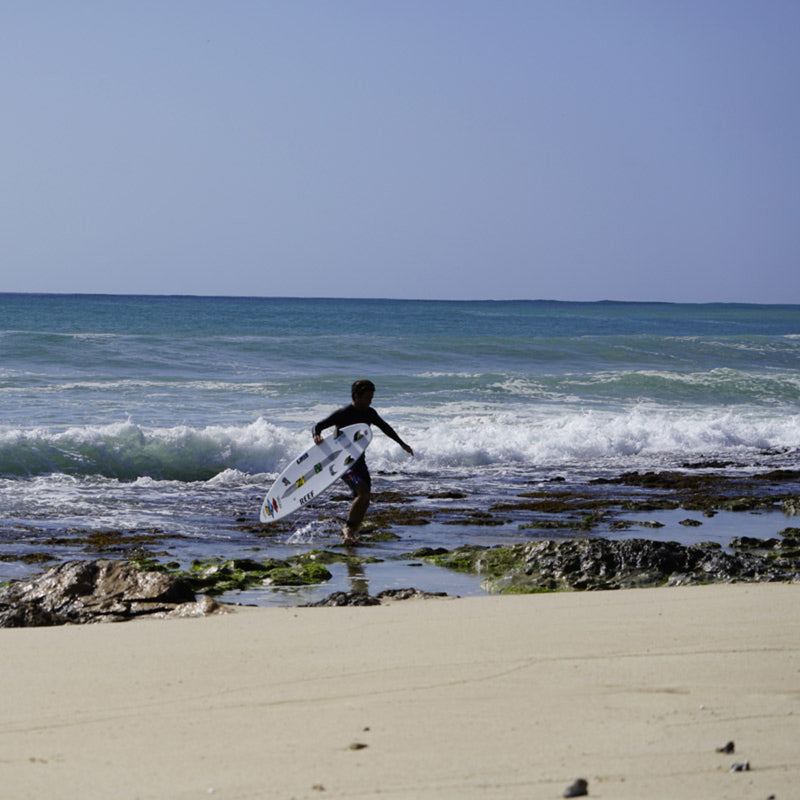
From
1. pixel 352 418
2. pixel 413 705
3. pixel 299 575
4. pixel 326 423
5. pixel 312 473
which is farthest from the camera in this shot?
pixel 312 473

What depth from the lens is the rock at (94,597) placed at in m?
6.02

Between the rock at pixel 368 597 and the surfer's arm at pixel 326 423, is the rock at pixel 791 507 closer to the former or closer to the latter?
the surfer's arm at pixel 326 423

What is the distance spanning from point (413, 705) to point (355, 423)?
6.57 metres

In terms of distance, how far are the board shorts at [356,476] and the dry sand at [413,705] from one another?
4486 millimetres

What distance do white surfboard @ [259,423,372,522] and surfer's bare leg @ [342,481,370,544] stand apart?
44 centimetres

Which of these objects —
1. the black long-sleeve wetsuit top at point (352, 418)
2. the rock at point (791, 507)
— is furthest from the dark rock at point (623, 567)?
the rock at point (791, 507)

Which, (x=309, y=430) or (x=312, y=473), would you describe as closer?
(x=312, y=473)

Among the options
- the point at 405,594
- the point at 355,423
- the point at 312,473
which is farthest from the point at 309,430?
the point at 405,594

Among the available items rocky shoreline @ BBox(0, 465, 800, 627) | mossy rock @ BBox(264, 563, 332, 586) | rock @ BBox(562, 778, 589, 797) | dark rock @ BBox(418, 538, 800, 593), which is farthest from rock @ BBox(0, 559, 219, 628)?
rock @ BBox(562, 778, 589, 797)

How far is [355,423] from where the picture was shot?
10.4 meters

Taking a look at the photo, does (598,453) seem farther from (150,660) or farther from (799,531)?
(150,660)

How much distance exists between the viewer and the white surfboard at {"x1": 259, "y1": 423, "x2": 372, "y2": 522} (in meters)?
10.5

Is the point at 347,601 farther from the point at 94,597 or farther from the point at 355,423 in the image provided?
the point at 355,423

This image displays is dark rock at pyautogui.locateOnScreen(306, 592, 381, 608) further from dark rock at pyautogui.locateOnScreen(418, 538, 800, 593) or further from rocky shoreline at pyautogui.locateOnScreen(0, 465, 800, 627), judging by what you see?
dark rock at pyautogui.locateOnScreen(418, 538, 800, 593)
